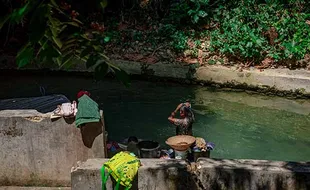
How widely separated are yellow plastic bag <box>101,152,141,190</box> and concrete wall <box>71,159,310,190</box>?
0.07 m

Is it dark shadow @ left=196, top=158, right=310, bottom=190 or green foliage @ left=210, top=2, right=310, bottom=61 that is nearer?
dark shadow @ left=196, top=158, right=310, bottom=190

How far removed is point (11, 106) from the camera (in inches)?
278

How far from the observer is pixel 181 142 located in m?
6.50

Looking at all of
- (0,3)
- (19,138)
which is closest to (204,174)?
(19,138)

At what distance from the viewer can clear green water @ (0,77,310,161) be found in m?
7.97

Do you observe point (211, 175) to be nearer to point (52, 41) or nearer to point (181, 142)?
point (181, 142)

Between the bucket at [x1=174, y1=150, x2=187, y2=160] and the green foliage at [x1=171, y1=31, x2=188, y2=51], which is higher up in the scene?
the green foliage at [x1=171, y1=31, x2=188, y2=51]

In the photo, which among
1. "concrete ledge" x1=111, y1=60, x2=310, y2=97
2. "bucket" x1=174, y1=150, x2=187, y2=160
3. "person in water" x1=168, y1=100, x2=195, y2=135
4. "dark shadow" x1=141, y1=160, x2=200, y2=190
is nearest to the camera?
"dark shadow" x1=141, y1=160, x2=200, y2=190

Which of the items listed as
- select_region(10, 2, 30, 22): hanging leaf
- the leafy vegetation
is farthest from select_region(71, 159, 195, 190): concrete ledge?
the leafy vegetation

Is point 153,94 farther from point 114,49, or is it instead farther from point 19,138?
point 19,138

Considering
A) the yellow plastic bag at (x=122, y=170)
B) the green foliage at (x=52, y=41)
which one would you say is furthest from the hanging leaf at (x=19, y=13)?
the yellow plastic bag at (x=122, y=170)

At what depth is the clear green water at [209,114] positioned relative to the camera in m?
7.97

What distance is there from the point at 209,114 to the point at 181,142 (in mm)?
2882

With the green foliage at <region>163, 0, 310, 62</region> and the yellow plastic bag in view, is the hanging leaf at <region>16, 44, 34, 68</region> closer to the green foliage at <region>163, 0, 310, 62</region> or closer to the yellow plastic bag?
the yellow plastic bag
